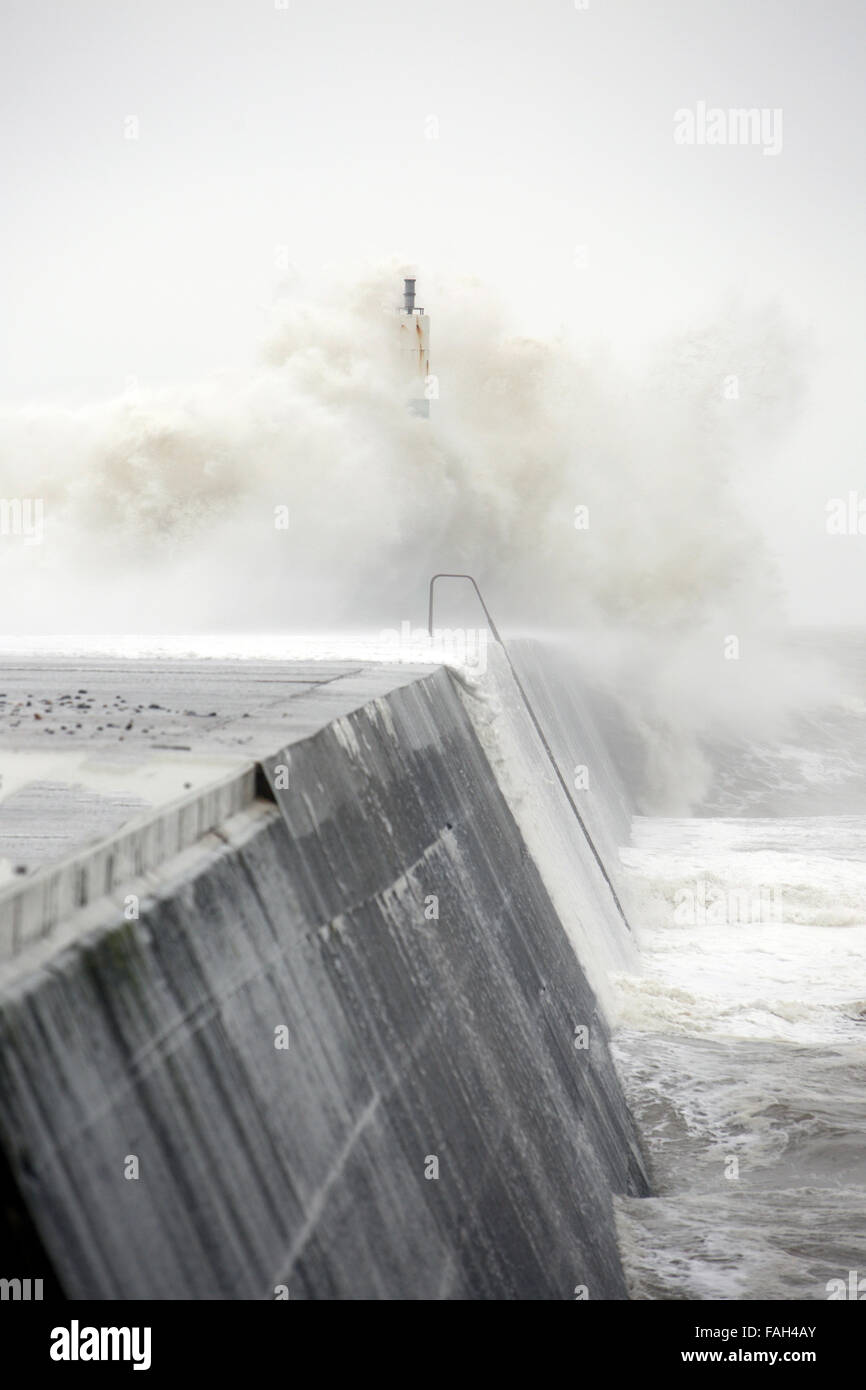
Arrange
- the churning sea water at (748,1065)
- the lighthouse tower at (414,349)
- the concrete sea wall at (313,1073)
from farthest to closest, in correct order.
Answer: the lighthouse tower at (414,349) < the churning sea water at (748,1065) < the concrete sea wall at (313,1073)

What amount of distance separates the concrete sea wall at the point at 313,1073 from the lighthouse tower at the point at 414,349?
19.8 m

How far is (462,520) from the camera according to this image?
2681 cm

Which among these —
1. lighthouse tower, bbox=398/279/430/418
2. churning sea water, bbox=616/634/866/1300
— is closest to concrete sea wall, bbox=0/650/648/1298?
churning sea water, bbox=616/634/866/1300

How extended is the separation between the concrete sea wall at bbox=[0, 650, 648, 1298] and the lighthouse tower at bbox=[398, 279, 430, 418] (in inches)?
781

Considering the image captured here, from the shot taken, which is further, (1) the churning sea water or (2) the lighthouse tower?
(2) the lighthouse tower

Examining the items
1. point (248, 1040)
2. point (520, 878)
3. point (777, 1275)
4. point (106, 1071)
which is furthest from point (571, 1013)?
point (106, 1071)

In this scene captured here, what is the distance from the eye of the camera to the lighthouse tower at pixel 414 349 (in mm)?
25906

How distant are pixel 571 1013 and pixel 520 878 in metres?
0.88

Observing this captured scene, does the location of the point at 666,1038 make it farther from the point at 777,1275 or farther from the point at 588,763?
the point at 588,763

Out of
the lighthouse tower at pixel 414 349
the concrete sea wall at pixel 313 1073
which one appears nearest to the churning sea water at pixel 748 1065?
the concrete sea wall at pixel 313 1073

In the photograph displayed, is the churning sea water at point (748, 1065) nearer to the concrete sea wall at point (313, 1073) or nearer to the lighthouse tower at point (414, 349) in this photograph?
the concrete sea wall at point (313, 1073)

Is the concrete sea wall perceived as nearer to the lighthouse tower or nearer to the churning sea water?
the churning sea water

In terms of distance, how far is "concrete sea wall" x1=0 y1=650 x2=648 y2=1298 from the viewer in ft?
9.17

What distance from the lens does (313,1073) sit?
384 cm
